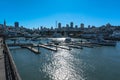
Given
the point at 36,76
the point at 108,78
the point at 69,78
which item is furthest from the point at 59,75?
the point at 108,78

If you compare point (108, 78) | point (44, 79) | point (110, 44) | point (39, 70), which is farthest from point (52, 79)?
point (110, 44)

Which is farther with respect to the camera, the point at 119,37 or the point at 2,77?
the point at 119,37

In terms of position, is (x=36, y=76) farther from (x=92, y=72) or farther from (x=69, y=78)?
(x=92, y=72)

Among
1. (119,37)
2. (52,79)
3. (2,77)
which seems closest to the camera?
(2,77)

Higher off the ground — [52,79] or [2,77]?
[2,77]

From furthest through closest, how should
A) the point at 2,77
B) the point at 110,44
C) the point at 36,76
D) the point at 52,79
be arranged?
the point at 110,44 → the point at 36,76 → the point at 52,79 → the point at 2,77

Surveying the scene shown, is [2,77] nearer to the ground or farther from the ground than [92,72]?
farther from the ground

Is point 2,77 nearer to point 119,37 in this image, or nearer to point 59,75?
point 59,75

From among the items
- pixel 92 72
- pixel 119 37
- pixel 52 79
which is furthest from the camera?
pixel 119 37

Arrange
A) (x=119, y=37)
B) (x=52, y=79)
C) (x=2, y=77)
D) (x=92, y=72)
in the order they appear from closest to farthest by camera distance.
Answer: (x=2, y=77) < (x=52, y=79) < (x=92, y=72) < (x=119, y=37)
